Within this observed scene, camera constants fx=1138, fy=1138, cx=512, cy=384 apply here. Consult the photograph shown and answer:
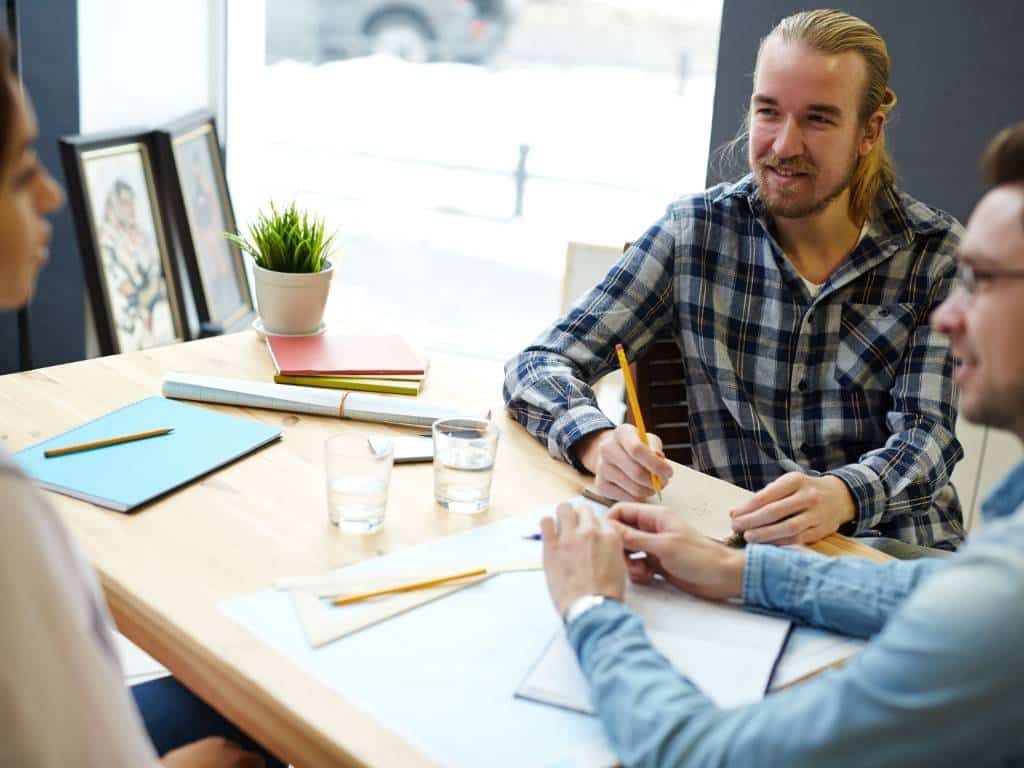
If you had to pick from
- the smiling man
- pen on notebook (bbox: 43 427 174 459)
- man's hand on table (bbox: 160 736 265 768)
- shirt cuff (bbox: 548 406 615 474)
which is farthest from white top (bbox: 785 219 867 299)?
man's hand on table (bbox: 160 736 265 768)

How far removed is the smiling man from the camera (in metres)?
1.79

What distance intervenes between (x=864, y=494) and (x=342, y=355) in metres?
0.80

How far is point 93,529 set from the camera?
122cm

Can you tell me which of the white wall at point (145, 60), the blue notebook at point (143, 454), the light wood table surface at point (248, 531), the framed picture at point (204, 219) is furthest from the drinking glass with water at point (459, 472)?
the white wall at point (145, 60)

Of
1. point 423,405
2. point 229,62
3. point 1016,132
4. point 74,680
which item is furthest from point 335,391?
point 229,62

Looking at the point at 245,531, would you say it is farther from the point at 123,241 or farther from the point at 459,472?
the point at 123,241

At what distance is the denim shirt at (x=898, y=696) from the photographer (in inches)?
28.8

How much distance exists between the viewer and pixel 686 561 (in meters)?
1.15

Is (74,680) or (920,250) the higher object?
(920,250)

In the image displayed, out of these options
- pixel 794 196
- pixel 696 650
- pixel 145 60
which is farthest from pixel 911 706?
pixel 145 60

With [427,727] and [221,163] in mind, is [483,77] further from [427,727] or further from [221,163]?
[427,727]

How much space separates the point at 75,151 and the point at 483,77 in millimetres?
1334

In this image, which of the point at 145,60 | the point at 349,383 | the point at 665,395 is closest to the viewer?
the point at 349,383

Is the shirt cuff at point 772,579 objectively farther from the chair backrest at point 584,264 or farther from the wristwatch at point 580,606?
the chair backrest at point 584,264
